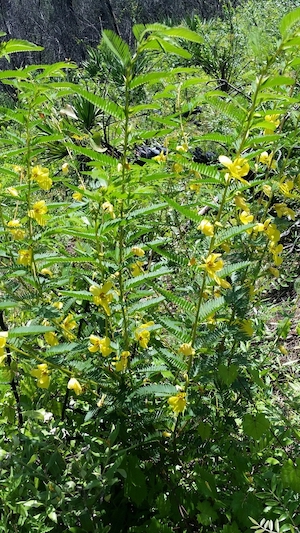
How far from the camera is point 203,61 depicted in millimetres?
5238

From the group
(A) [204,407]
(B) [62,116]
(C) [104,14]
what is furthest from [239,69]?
(C) [104,14]

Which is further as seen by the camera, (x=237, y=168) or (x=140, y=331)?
(x=140, y=331)

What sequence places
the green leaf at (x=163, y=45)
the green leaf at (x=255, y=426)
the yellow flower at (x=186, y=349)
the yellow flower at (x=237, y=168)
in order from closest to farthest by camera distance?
the green leaf at (x=163, y=45), the yellow flower at (x=237, y=168), the yellow flower at (x=186, y=349), the green leaf at (x=255, y=426)

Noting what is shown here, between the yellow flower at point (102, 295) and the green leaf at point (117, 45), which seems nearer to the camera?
the green leaf at point (117, 45)

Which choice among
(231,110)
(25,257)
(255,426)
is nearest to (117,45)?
(231,110)

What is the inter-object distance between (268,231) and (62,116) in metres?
0.73

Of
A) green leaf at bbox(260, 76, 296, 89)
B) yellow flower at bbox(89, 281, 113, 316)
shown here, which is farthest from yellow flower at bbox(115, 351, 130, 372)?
green leaf at bbox(260, 76, 296, 89)

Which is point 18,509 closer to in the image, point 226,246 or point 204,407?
point 204,407

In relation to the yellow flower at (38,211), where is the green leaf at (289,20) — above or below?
above

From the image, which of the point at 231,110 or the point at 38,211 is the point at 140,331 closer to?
the point at 38,211

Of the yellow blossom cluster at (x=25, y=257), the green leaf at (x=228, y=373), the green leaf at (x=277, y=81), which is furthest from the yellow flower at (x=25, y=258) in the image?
the green leaf at (x=277, y=81)

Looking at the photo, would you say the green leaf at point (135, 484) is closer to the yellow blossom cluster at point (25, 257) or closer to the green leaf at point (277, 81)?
the yellow blossom cluster at point (25, 257)

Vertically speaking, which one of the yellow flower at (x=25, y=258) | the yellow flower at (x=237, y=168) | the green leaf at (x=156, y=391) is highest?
the yellow flower at (x=237, y=168)

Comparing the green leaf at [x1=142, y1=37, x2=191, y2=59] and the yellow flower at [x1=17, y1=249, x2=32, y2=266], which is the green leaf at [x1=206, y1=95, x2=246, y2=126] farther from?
the yellow flower at [x1=17, y1=249, x2=32, y2=266]
